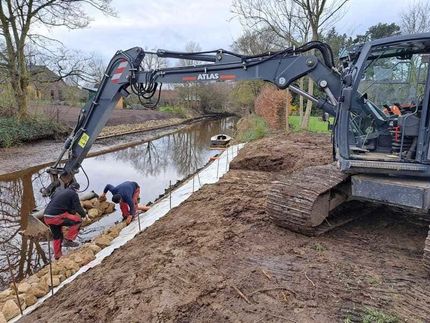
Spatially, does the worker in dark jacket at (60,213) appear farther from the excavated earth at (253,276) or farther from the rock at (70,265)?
the excavated earth at (253,276)

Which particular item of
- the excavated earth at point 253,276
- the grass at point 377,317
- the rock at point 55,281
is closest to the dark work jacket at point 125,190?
the excavated earth at point 253,276

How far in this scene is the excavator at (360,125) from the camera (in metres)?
4.06

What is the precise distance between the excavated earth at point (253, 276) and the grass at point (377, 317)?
0.01m

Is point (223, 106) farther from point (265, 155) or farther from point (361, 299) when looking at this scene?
point (361, 299)

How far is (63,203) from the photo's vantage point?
21.6 feet

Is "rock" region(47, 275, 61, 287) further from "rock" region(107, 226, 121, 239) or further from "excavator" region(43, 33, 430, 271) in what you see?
"excavator" region(43, 33, 430, 271)

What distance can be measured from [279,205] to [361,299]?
157cm

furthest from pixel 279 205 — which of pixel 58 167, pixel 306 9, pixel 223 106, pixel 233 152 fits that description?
pixel 223 106

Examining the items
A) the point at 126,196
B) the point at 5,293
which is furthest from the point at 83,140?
the point at 5,293

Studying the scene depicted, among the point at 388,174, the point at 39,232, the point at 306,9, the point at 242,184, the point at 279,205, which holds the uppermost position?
the point at 306,9

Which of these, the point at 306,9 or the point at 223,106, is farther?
the point at 223,106

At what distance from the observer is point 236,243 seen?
14.9ft

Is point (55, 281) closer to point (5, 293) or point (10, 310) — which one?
point (5, 293)

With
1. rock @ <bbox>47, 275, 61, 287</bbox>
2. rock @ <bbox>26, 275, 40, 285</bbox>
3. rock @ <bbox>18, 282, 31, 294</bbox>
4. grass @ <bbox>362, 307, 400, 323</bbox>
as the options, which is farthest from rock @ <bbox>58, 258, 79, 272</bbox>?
grass @ <bbox>362, 307, 400, 323</bbox>
